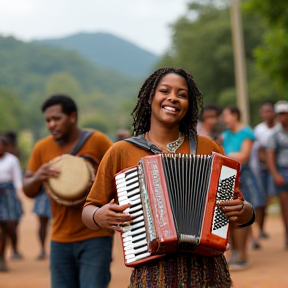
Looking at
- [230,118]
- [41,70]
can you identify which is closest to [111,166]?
[230,118]

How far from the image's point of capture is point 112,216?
3930 millimetres

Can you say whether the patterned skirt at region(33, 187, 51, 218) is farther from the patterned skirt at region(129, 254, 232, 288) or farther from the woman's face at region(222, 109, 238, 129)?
the patterned skirt at region(129, 254, 232, 288)

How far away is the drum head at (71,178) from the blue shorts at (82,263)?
36 cm

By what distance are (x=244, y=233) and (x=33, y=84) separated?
100 metres

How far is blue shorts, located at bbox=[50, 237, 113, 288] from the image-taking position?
545cm

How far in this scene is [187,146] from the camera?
4238mm

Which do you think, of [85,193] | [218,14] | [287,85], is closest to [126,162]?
[85,193]

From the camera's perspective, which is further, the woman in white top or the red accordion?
the woman in white top

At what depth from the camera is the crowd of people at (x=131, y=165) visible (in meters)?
3.98

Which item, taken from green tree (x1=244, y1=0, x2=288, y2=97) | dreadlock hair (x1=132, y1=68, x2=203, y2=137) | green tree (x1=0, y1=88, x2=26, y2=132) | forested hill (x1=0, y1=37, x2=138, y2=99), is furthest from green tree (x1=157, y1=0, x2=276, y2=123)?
dreadlock hair (x1=132, y1=68, x2=203, y2=137)

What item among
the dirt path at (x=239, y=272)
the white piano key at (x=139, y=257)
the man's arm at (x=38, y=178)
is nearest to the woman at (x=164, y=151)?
the white piano key at (x=139, y=257)

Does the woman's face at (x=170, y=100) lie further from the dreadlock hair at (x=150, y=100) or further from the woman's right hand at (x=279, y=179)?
the woman's right hand at (x=279, y=179)

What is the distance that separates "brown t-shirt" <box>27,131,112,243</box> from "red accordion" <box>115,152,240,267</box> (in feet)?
5.00

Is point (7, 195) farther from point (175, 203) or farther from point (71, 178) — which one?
point (175, 203)
